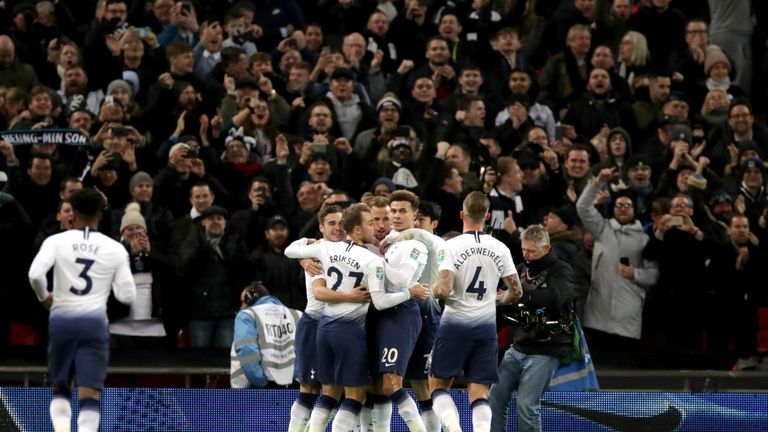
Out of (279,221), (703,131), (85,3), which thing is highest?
(85,3)

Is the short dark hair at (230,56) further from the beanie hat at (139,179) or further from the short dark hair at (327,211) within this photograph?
the short dark hair at (327,211)

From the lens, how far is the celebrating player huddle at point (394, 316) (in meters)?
13.6

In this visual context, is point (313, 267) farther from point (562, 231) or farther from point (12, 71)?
point (12, 71)

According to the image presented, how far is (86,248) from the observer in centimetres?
1313

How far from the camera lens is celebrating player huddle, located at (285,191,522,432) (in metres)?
13.6

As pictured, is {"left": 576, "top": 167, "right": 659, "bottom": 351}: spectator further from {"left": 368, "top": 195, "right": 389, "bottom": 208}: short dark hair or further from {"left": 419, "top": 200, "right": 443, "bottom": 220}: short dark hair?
{"left": 368, "top": 195, "right": 389, "bottom": 208}: short dark hair

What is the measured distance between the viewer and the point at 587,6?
22.0 meters

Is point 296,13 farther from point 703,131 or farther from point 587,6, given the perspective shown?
point 703,131

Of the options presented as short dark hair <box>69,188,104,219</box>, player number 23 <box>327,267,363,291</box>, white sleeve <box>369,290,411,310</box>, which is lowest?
white sleeve <box>369,290,411,310</box>

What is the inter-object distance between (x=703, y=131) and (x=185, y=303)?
7285 mm

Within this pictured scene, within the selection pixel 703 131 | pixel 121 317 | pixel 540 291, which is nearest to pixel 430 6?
pixel 703 131

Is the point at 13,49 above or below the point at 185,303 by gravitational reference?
above

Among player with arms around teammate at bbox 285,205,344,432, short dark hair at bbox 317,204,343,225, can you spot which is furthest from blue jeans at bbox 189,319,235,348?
short dark hair at bbox 317,204,343,225

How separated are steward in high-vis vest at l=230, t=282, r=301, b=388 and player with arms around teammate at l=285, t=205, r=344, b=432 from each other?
4.69 feet
